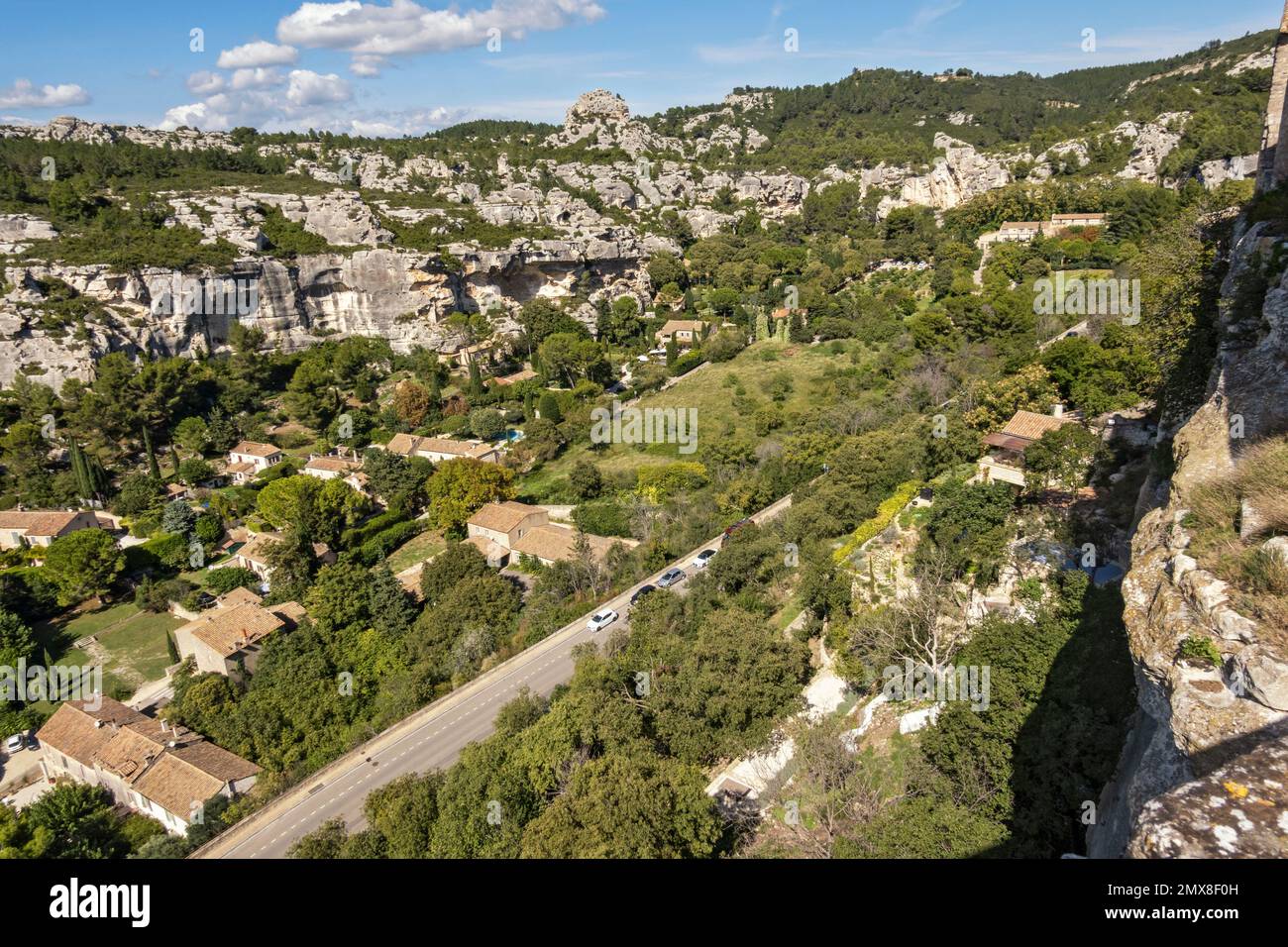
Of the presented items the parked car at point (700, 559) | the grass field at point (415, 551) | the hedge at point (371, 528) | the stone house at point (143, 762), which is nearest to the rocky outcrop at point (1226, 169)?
the parked car at point (700, 559)

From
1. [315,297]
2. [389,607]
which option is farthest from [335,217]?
[389,607]

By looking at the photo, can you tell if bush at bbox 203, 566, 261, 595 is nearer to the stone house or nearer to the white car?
the stone house

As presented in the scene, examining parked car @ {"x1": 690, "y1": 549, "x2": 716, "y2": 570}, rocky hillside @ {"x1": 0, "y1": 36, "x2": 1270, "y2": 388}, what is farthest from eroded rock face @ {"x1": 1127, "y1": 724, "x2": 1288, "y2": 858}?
rocky hillside @ {"x1": 0, "y1": 36, "x2": 1270, "y2": 388}

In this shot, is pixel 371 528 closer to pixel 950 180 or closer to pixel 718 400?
pixel 718 400

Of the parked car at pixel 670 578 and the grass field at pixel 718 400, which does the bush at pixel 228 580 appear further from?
the parked car at pixel 670 578
